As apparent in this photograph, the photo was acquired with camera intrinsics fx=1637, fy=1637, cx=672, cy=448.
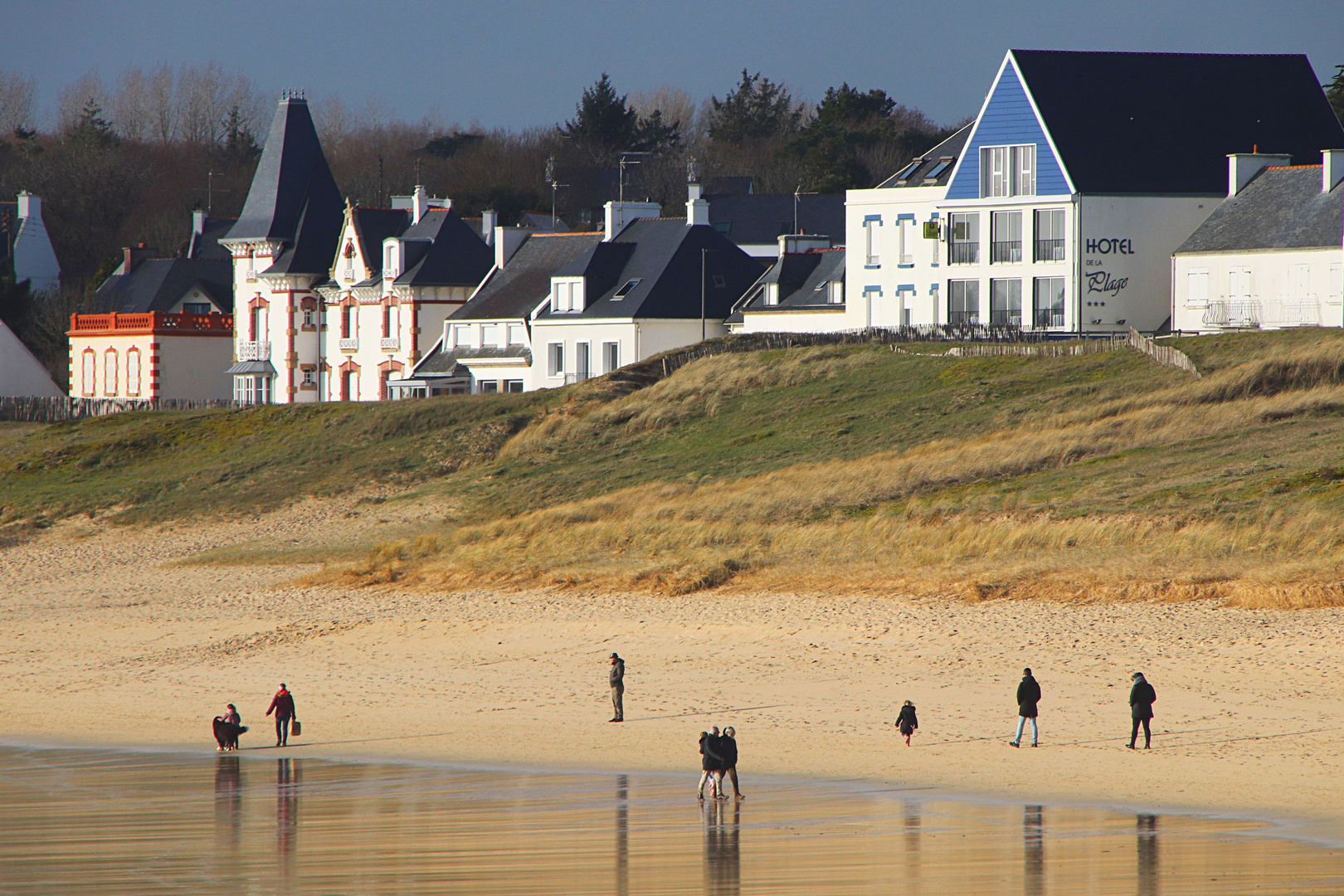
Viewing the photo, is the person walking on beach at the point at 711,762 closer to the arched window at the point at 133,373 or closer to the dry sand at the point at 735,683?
the dry sand at the point at 735,683

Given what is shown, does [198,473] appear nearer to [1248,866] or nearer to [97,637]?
[97,637]

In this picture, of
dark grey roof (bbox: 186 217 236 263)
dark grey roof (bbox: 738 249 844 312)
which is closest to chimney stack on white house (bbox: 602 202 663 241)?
dark grey roof (bbox: 738 249 844 312)

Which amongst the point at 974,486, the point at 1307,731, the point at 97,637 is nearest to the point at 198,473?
the point at 97,637

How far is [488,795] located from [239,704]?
7.12 m

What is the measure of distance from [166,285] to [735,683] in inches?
2342

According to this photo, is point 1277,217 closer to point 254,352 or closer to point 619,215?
point 619,215

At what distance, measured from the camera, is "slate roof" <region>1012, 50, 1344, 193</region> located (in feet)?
161

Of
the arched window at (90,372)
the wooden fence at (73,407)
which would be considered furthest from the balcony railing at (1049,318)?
the arched window at (90,372)

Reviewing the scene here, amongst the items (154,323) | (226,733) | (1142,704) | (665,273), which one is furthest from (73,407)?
(1142,704)

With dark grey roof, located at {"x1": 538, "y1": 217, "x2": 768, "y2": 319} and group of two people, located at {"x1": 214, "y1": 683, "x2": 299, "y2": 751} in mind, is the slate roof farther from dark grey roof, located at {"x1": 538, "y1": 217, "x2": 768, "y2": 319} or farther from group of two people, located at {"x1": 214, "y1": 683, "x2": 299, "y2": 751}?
group of two people, located at {"x1": 214, "y1": 683, "x2": 299, "y2": 751}

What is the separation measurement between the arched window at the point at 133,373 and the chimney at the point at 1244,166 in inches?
1791

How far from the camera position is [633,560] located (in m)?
31.8

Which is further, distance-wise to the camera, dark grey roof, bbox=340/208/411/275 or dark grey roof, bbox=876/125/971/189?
dark grey roof, bbox=340/208/411/275

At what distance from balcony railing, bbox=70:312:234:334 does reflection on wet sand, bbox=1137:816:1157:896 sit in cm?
6113
